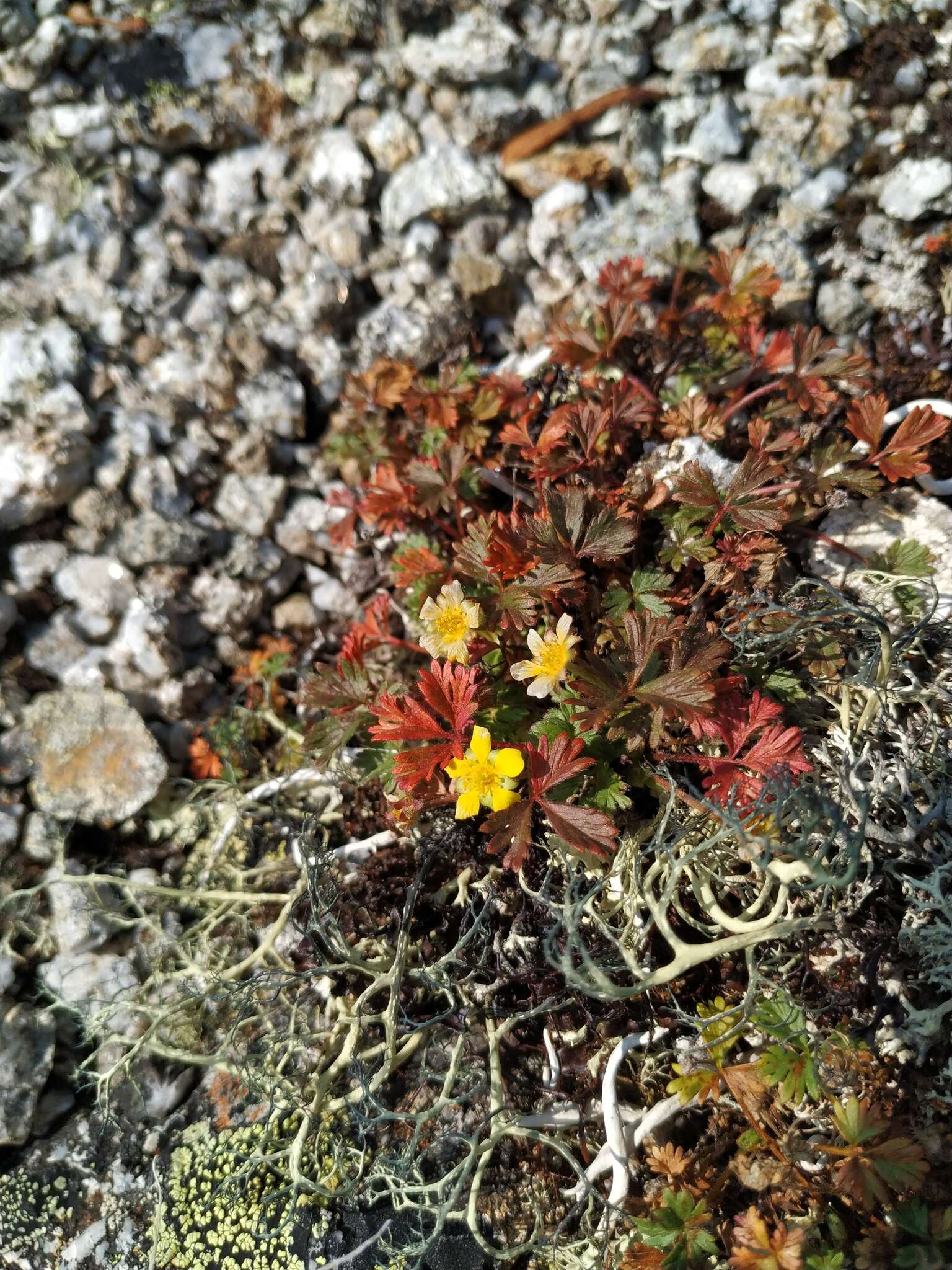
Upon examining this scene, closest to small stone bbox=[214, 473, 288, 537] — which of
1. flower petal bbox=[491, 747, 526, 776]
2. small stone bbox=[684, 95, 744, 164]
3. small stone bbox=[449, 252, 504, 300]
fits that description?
small stone bbox=[449, 252, 504, 300]

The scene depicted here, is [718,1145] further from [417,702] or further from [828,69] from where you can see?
[828,69]

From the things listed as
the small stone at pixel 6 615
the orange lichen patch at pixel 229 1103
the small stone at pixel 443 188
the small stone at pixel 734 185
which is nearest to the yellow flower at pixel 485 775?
the orange lichen patch at pixel 229 1103

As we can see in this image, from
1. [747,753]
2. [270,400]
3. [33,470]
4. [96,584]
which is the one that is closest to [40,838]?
[96,584]

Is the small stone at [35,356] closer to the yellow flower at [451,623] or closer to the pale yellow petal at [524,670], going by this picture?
the yellow flower at [451,623]

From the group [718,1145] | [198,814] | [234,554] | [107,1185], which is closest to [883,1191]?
[718,1145]

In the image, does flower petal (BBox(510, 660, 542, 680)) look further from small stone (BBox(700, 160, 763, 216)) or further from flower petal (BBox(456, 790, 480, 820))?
small stone (BBox(700, 160, 763, 216))

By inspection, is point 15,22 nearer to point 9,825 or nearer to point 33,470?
point 33,470
